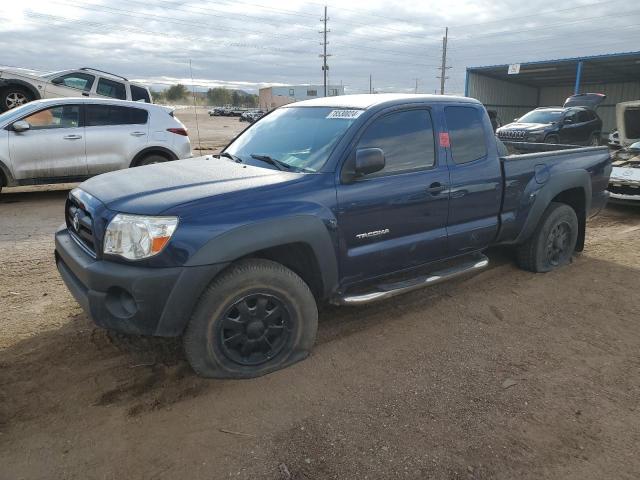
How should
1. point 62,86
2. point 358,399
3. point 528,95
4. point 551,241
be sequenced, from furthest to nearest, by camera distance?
point 528,95 < point 62,86 < point 551,241 < point 358,399

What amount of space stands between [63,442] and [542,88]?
124ft

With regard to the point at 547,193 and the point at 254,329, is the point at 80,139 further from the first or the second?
the point at 547,193

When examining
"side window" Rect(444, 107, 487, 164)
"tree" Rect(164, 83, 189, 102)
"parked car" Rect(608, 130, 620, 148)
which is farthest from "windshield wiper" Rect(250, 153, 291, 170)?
"tree" Rect(164, 83, 189, 102)

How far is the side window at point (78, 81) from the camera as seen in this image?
12.6 metres

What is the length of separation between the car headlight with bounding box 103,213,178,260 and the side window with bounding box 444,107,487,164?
2390 millimetres

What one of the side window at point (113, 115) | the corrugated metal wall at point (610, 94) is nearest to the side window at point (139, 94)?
the side window at point (113, 115)

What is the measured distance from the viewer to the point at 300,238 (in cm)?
309

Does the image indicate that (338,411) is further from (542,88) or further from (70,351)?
(542,88)

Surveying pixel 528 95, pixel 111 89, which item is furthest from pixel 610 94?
pixel 111 89

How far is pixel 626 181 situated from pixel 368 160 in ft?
22.1

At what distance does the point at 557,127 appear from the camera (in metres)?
16.0

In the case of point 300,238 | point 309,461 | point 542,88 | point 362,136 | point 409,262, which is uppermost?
point 542,88

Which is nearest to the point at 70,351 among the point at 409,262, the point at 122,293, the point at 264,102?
the point at 122,293

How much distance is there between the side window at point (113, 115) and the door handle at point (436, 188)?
6537 millimetres
